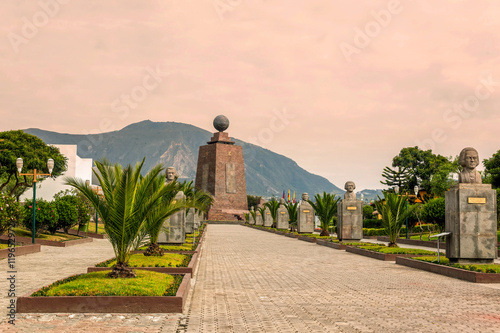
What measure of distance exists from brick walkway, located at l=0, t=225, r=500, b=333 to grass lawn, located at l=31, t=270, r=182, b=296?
526 mm

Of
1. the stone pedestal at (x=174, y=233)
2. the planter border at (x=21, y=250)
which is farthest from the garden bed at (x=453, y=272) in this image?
the planter border at (x=21, y=250)

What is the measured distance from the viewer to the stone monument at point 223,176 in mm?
80688

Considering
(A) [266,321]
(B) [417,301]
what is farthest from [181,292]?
(B) [417,301]

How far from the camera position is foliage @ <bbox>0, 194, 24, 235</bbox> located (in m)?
18.9

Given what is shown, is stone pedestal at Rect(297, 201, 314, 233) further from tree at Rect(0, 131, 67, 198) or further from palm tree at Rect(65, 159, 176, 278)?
palm tree at Rect(65, 159, 176, 278)

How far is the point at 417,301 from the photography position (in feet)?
29.9

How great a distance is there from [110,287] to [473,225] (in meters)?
10.1

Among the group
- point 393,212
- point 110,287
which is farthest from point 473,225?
point 110,287

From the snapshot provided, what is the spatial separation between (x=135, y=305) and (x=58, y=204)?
66.6ft

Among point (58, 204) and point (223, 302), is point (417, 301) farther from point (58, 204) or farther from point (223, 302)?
point (58, 204)

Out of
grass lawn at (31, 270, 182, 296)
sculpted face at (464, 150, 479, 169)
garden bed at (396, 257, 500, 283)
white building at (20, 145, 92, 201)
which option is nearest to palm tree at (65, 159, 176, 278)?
grass lawn at (31, 270, 182, 296)

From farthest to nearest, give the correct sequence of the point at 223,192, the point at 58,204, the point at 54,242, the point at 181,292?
1. the point at 223,192
2. the point at 58,204
3. the point at 54,242
4. the point at 181,292

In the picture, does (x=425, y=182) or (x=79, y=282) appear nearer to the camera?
(x=79, y=282)

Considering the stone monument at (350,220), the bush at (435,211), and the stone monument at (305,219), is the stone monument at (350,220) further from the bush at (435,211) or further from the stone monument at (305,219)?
the stone monument at (305,219)
